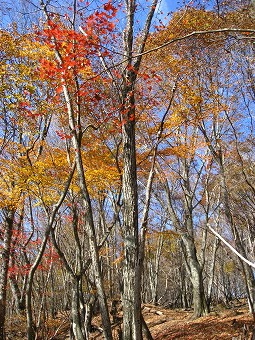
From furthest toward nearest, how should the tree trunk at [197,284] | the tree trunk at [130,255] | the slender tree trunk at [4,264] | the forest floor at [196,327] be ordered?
the tree trunk at [197,284], the slender tree trunk at [4,264], the forest floor at [196,327], the tree trunk at [130,255]

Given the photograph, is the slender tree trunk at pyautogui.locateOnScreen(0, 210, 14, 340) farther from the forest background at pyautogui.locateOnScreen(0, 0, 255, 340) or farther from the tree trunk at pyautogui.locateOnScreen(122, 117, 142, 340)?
the tree trunk at pyautogui.locateOnScreen(122, 117, 142, 340)

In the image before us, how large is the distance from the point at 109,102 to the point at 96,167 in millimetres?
2129

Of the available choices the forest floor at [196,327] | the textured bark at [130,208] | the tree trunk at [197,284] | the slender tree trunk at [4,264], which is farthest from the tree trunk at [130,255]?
the tree trunk at [197,284]

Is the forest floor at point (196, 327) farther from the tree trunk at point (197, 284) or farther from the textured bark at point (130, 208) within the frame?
the textured bark at point (130, 208)

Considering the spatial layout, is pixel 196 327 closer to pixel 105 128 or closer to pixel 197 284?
pixel 197 284

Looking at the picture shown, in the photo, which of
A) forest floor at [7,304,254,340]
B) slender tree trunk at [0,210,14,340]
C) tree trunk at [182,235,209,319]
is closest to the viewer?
forest floor at [7,304,254,340]

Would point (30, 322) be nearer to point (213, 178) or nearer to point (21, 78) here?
point (21, 78)

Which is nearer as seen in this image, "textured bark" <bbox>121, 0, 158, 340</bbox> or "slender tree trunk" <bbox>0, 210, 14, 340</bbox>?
"textured bark" <bbox>121, 0, 158, 340</bbox>

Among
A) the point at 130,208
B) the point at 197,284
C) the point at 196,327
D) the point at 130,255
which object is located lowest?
the point at 196,327

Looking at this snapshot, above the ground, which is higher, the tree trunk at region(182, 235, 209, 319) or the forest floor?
the tree trunk at region(182, 235, 209, 319)

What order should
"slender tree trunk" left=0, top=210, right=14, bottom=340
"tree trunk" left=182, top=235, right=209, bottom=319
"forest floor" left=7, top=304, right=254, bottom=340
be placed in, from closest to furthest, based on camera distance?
"forest floor" left=7, top=304, right=254, bottom=340
"slender tree trunk" left=0, top=210, right=14, bottom=340
"tree trunk" left=182, top=235, right=209, bottom=319

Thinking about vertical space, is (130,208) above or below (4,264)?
above

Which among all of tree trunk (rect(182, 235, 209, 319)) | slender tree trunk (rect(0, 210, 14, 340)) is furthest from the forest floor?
slender tree trunk (rect(0, 210, 14, 340))

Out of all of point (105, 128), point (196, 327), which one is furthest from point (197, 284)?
point (105, 128)
